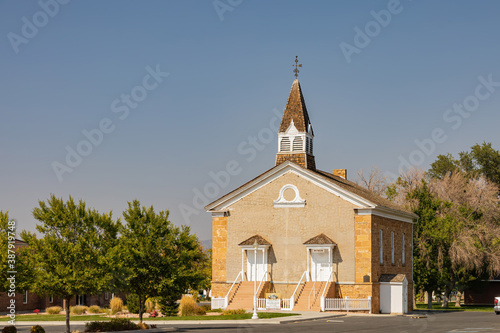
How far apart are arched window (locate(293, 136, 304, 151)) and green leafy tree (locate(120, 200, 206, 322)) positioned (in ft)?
62.5

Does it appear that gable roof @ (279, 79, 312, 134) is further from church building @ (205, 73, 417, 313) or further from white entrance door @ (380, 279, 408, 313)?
white entrance door @ (380, 279, 408, 313)

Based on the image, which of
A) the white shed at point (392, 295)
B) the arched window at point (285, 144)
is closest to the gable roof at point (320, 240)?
the white shed at point (392, 295)

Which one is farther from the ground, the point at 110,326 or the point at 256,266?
the point at 256,266

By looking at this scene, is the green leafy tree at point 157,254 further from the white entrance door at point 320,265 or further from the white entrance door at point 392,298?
the white entrance door at point 392,298

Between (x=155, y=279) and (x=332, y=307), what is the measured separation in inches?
571

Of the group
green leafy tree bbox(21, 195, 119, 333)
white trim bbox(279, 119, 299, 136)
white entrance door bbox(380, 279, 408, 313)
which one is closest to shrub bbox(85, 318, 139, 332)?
green leafy tree bbox(21, 195, 119, 333)

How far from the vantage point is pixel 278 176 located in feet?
179

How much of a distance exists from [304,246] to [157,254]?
50.2ft

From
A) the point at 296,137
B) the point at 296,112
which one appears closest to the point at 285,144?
the point at 296,137

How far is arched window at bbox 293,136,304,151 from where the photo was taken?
189 feet

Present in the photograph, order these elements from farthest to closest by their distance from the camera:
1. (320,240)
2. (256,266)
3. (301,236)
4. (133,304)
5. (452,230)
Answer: (452,230) → (256,266) → (301,236) → (320,240) → (133,304)

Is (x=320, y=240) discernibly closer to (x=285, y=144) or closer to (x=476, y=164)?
(x=285, y=144)

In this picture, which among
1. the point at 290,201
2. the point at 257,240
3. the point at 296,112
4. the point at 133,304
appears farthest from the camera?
the point at 296,112

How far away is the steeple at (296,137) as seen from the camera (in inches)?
2264
